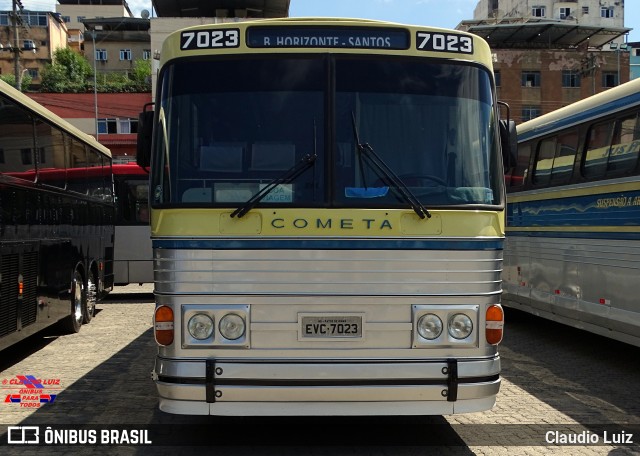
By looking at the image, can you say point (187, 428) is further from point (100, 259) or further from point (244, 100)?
point (100, 259)

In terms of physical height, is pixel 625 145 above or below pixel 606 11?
below

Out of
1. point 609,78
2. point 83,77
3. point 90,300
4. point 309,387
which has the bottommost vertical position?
point 90,300

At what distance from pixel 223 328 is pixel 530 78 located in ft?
194

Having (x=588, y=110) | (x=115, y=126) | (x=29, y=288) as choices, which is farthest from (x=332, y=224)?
(x=115, y=126)

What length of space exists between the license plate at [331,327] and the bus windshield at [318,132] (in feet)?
2.71

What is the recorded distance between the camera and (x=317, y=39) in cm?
562

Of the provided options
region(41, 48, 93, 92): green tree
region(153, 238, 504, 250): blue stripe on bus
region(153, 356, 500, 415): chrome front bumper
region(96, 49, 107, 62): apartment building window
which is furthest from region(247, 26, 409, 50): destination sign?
region(96, 49, 107, 62): apartment building window

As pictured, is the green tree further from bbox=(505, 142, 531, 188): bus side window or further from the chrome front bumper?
the chrome front bumper

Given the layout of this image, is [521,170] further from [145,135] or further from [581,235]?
[145,135]

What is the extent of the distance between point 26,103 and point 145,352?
3808mm

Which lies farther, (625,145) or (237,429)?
(625,145)

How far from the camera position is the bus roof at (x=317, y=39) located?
18.4ft

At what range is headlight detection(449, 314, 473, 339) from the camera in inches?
211

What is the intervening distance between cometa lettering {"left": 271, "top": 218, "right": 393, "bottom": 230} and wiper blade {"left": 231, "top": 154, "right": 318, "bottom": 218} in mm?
201
